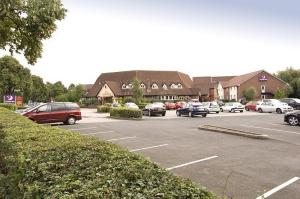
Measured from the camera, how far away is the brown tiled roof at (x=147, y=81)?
291ft

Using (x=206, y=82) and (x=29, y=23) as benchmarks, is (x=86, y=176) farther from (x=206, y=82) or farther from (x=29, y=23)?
(x=206, y=82)

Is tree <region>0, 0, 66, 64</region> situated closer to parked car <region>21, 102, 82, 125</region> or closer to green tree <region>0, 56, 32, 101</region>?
parked car <region>21, 102, 82, 125</region>

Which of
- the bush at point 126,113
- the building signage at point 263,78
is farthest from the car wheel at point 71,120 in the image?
the building signage at point 263,78

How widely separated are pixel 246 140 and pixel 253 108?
33.8 meters

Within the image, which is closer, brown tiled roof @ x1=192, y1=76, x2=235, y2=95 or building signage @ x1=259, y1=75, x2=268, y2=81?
building signage @ x1=259, y1=75, x2=268, y2=81

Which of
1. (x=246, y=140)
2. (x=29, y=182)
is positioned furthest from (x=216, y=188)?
(x=246, y=140)

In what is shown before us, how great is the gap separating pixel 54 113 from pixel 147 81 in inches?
2576

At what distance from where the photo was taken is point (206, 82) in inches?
4156

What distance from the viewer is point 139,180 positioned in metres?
4.35

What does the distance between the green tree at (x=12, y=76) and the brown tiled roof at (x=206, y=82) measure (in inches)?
1796

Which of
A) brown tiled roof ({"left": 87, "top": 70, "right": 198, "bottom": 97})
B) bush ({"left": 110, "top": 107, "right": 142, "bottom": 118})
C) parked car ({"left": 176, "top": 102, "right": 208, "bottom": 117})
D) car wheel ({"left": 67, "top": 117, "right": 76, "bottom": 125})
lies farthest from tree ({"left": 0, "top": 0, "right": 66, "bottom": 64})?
brown tiled roof ({"left": 87, "top": 70, "right": 198, "bottom": 97})

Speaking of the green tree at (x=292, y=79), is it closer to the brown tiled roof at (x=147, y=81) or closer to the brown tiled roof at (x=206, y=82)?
the brown tiled roof at (x=206, y=82)

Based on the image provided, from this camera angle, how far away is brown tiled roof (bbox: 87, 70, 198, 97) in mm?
88688

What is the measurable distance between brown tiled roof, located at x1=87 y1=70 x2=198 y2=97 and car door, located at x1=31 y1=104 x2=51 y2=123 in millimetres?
60836
